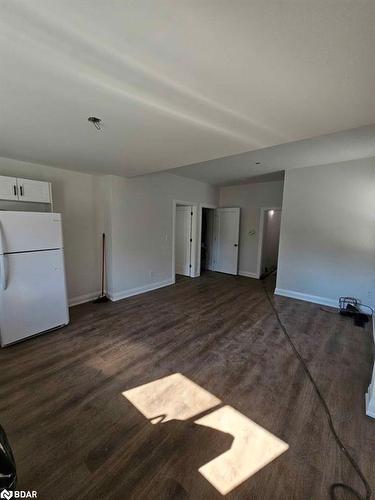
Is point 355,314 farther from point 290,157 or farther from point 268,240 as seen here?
point 268,240

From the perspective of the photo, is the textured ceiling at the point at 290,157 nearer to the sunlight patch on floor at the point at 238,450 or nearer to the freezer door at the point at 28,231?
the freezer door at the point at 28,231

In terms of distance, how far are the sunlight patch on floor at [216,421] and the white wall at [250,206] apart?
4571mm

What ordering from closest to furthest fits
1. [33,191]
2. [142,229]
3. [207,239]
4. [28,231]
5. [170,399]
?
[170,399]
[28,231]
[33,191]
[142,229]
[207,239]

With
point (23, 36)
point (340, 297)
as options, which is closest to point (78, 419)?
point (23, 36)

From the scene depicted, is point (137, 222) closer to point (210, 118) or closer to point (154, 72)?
point (210, 118)

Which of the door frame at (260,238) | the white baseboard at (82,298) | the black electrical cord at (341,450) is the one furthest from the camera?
the door frame at (260,238)

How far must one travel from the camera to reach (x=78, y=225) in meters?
3.95

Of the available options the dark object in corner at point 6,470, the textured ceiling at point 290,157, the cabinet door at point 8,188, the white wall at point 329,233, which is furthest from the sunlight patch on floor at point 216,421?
the white wall at point 329,233

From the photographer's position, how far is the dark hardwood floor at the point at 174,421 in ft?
4.34

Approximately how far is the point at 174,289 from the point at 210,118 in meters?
3.81

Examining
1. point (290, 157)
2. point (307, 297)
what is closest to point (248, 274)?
point (307, 297)

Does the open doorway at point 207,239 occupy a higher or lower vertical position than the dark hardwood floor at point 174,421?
higher

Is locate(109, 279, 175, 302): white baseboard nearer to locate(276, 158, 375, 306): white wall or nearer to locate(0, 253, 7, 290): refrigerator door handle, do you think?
locate(0, 253, 7, 290): refrigerator door handle

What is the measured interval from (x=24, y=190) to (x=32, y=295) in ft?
4.59
